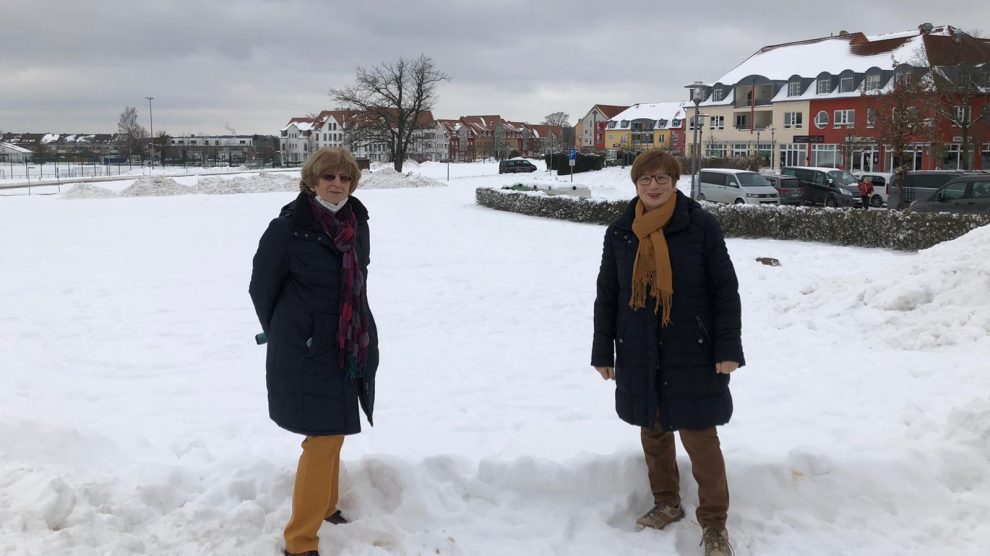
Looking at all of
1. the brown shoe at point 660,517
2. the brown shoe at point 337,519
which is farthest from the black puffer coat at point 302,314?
the brown shoe at point 660,517

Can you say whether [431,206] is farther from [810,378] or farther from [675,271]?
[675,271]

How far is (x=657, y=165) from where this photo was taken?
3676 millimetres

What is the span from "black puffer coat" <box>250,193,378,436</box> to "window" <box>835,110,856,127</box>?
57.0 m

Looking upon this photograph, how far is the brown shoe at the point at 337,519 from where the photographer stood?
151 inches

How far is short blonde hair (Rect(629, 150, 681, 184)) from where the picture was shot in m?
3.68

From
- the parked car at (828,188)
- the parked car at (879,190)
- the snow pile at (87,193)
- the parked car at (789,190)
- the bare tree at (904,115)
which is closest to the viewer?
the parked car at (789,190)

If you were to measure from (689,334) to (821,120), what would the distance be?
5827 centimetres

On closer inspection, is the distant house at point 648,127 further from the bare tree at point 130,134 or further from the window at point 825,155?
the bare tree at point 130,134

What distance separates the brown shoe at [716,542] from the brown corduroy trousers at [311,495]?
182 cm

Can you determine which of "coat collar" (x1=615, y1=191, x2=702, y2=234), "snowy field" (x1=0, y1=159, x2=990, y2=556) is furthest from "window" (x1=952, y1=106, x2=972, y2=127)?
"coat collar" (x1=615, y1=191, x2=702, y2=234)

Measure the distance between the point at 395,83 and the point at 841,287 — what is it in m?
57.4

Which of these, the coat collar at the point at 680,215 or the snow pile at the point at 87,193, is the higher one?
the snow pile at the point at 87,193

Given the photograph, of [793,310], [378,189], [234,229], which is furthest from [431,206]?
[793,310]

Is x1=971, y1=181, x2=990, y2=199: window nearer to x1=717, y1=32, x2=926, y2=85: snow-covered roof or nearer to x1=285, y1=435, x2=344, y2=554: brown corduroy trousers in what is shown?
x1=285, y1=435, x2=344, y2=554: brown corduroy trousers
